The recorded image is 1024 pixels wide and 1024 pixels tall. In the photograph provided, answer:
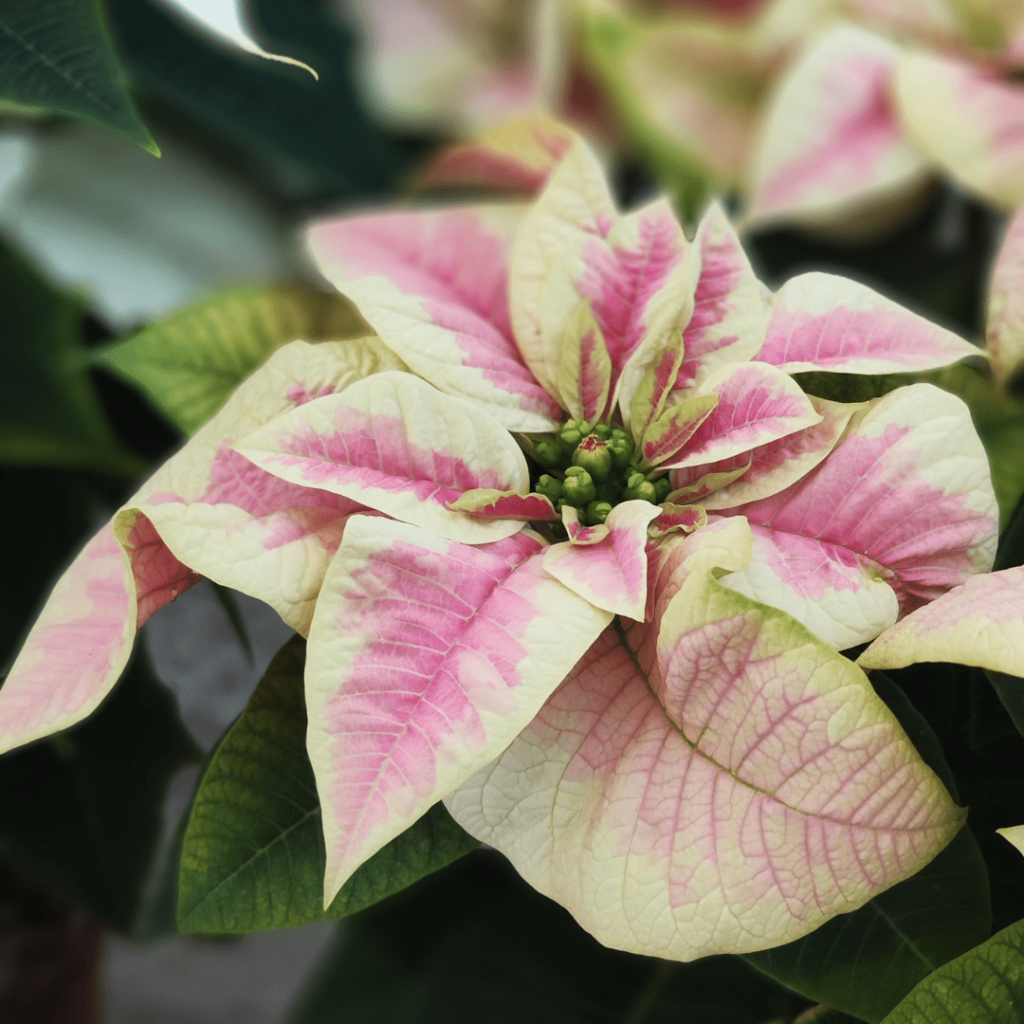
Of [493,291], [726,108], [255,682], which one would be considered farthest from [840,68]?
[255,682]

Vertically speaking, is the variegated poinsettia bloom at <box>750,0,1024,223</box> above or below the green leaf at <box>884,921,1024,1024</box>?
above

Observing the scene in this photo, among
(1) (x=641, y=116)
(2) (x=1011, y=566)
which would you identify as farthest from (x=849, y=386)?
(1) (x=641, y=116)

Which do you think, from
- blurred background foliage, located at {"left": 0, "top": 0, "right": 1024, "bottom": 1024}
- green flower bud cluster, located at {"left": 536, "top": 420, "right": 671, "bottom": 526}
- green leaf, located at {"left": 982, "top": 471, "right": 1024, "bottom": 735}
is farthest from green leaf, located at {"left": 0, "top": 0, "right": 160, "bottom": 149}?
green leaf, located at {"left": 982, "top": 471, "right": 1024, "bottom": 735}

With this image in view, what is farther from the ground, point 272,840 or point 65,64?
point 65,64

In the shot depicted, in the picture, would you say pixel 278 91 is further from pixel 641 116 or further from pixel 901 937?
pixel 901 937

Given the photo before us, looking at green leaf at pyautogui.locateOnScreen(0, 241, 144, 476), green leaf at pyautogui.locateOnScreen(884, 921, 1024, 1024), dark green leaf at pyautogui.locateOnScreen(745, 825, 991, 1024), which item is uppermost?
green leaf at pyautogui.locateOnScreen(884, 921, 1024, 1024)

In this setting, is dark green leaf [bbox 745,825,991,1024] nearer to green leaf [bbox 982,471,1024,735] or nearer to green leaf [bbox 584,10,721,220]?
green leaf [bbox 982,471,1024,735]
